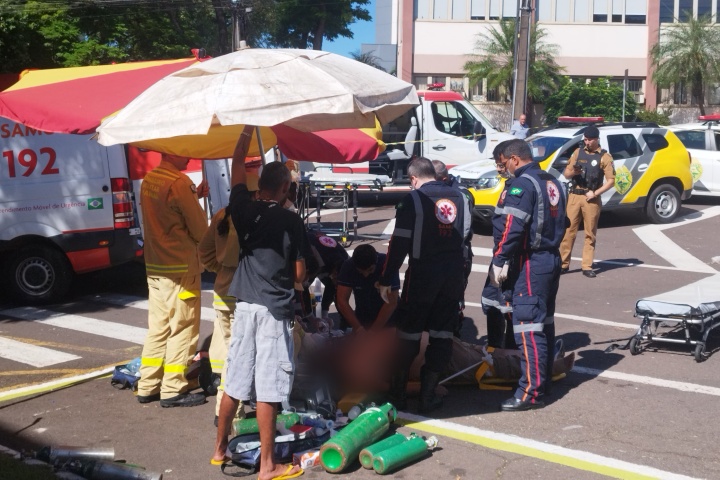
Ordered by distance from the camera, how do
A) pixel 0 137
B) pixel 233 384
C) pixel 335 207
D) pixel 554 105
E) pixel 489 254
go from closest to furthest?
pixel 233 384 < pixel 0 137 < pixel 489 254 < pixel 335 207 < pixel 554 105

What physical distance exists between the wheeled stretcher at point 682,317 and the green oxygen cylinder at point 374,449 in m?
3.38

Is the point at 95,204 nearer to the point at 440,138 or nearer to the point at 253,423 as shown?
the point at 253,423

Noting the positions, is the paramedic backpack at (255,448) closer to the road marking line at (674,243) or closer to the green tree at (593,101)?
the road marking line at (674,243)

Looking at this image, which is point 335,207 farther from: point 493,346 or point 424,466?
point 424,466

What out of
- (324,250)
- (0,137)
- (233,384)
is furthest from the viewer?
(0,137)

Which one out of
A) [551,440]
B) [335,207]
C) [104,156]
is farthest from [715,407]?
[335,207]

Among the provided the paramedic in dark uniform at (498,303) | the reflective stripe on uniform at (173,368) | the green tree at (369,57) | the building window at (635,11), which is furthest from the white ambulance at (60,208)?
the building window at (635,11)

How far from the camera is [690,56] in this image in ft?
169

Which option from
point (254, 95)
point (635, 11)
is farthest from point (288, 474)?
point (635, 11)

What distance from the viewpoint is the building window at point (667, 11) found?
5528cm

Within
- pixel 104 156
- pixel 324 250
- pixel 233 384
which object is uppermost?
pixel 104 156

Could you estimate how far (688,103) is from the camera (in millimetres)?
53969

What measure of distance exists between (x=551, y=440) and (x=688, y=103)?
5258cm

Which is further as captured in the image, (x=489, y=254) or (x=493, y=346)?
(x=489, y=254)
